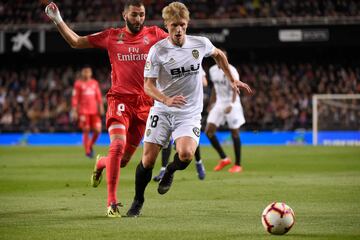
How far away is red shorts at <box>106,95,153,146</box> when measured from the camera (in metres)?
9.30

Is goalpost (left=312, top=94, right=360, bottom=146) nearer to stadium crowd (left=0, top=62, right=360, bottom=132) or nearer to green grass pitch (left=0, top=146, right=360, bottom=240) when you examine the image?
stadium crowd (left=0, top=62, right=360, bottom=132)

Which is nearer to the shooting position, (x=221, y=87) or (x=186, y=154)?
(x=186, y=154)

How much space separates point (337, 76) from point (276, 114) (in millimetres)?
3731

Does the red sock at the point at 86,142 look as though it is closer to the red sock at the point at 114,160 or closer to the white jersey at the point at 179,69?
the red sock at the point at 114,160

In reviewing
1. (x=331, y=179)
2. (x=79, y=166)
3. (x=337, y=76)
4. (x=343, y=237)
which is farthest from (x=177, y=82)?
(x=337, y=76)

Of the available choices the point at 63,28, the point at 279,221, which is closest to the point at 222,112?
the point at 63,28

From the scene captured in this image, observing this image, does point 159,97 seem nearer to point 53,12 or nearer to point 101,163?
point 53,12

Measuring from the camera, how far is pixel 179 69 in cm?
864

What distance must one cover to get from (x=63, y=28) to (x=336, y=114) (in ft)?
69.1

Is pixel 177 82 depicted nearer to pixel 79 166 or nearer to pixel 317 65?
pixel 79 166

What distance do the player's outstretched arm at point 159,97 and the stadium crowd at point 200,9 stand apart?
24208 millimetres

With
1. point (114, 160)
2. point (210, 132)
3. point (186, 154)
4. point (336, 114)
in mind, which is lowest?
point (336, 114)

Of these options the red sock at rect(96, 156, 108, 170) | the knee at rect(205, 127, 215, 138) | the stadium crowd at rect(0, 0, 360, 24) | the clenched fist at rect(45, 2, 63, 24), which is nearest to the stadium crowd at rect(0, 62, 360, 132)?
the stadium crowd at rect(0, 0, 360, 24)

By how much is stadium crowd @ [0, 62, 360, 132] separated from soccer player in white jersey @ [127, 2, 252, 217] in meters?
21.6
